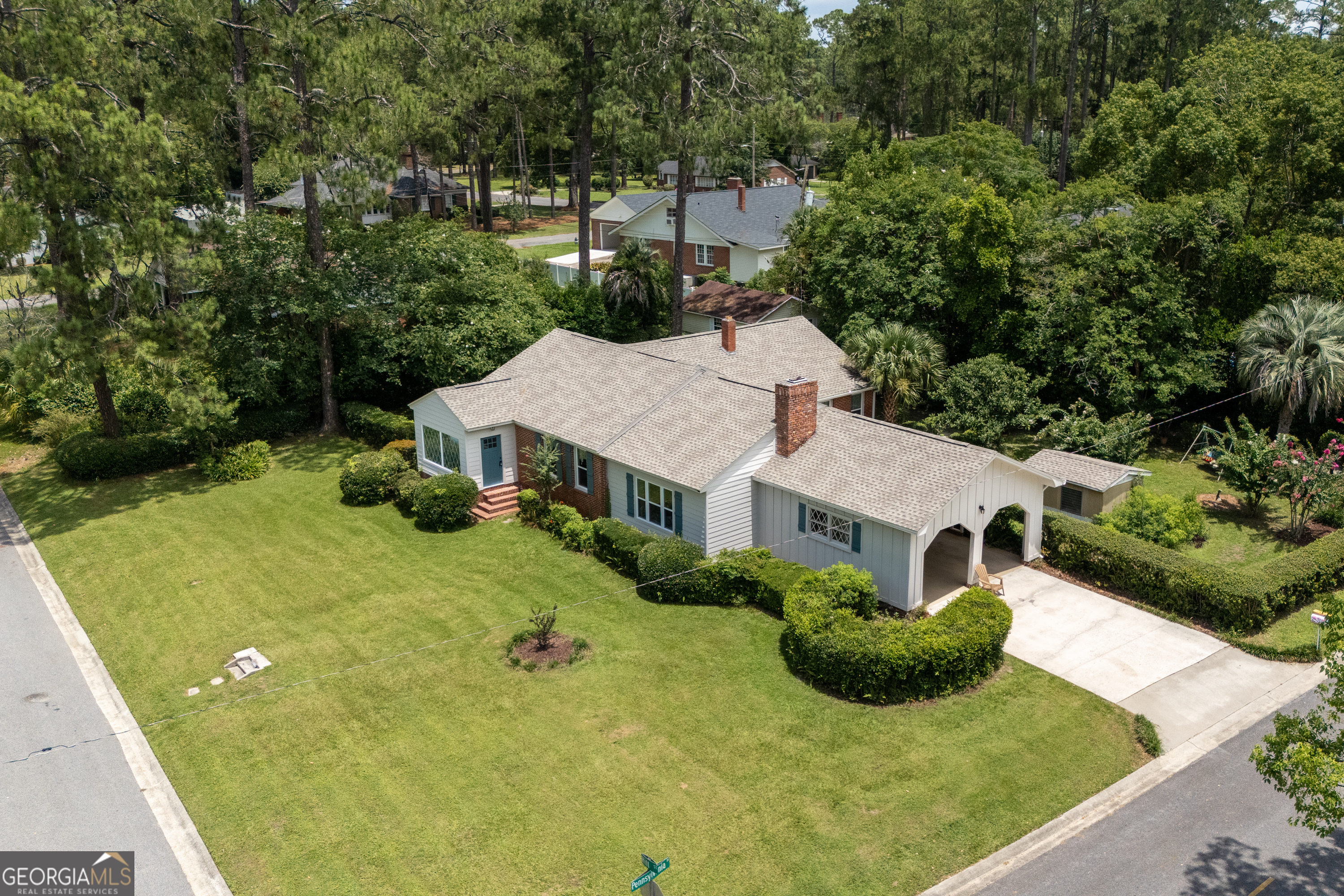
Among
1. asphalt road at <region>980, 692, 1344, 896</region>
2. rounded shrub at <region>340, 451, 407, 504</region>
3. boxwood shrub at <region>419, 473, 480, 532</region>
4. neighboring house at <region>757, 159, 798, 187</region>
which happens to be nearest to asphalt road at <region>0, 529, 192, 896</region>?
rounded shrub at <region>340, 451, 407, 504</region>

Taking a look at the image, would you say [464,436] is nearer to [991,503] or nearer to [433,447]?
[433,447]

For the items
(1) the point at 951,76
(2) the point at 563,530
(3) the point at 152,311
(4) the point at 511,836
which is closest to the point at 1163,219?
(2) the point at 563,530

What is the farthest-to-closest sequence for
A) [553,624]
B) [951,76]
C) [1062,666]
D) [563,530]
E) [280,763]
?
[951,76] < [563,530] < [553,624] < [1062,666] < [280,763]

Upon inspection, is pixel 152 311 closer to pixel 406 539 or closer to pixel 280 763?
pixel 406 539

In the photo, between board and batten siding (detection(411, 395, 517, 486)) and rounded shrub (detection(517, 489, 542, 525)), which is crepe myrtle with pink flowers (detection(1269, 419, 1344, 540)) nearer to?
rounded shrub (detection(517, 489, 542, 525))

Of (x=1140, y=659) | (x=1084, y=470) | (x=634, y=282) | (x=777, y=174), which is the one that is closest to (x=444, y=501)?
(x=1140, y=659)
